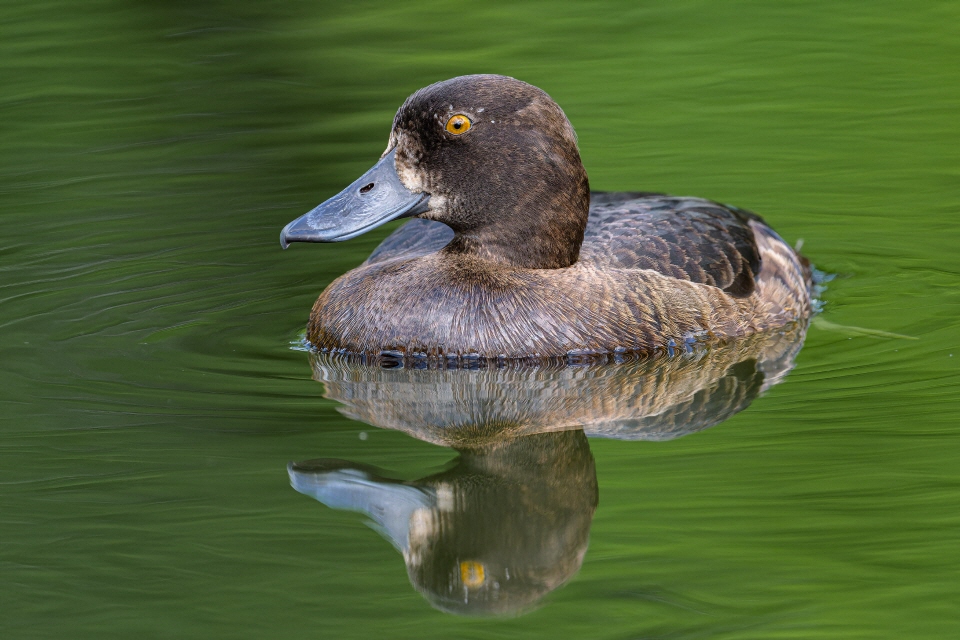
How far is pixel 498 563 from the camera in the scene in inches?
189

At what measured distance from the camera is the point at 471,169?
7.02 meters

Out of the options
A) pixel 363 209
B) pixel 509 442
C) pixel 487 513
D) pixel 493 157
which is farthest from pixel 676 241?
pixel 487 513

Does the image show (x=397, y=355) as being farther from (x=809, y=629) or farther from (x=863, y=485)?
(x=809, y=629)

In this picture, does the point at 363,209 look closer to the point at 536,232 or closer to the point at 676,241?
the point at 536,232

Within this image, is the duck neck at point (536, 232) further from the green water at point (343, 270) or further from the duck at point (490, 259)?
the green water at point (343, 270)

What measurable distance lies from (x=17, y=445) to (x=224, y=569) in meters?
1.64

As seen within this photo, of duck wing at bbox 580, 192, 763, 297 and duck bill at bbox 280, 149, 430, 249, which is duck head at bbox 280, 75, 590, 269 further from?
duck wing at bbox 580, 192, 763, 297

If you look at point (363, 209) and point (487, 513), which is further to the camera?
point (363, 209)

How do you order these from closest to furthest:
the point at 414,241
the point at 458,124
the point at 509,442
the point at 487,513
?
1. the point at 487,513
2. the point at 509,442
3. the point at 458,124
4. the point at 414,241

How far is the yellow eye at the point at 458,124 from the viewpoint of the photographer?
6949mm

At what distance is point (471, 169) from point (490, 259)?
454mm

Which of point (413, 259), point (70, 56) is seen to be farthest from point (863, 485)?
point (70, 56)

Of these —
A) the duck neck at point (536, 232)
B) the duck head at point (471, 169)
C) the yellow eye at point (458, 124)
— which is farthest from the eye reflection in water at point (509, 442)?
the yellow eye at point (458, 124)

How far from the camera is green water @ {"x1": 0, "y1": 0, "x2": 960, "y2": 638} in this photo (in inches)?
177
